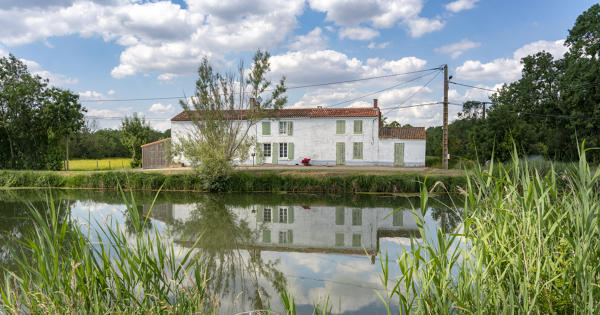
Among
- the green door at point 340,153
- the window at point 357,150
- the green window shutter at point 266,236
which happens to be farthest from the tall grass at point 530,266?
the green door at point 340,153

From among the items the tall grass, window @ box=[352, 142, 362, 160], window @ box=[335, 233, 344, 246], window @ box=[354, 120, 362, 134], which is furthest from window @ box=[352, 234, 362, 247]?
window @ box=[354, 120, 362, 134]

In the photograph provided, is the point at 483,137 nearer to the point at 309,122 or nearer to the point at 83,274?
the point at 309,122

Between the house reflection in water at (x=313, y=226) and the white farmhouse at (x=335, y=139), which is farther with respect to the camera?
the white farmhouse at (x=335, y=139)

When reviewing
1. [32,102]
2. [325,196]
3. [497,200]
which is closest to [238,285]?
[497,200]

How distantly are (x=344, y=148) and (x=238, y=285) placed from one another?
19.4 metres

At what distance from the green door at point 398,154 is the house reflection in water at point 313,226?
37.6ft

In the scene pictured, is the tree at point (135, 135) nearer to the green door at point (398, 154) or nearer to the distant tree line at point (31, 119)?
the distant tree line at point (31, 119)

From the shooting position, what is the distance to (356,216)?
10539 millimetres

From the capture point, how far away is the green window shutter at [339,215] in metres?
9.84

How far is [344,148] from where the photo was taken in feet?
78.5

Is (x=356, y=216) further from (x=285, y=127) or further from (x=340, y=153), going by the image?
(x=285, y=127)

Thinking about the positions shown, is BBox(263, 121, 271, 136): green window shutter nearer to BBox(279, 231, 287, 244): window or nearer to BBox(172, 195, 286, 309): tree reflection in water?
BBox(172, 195, 286, 309): tree reflection in water

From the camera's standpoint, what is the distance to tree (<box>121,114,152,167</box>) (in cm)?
2516

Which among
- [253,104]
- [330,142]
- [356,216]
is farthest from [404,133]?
[356,216]
